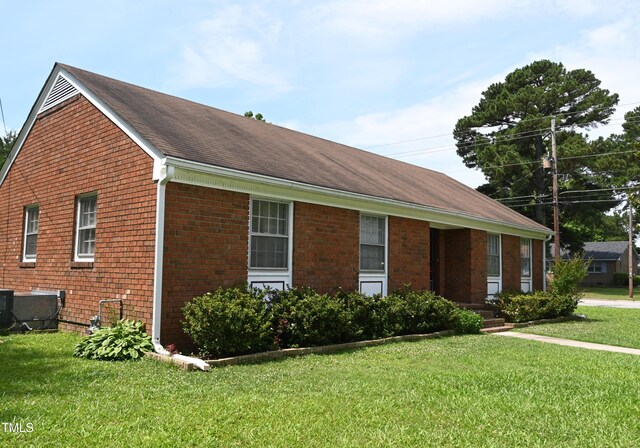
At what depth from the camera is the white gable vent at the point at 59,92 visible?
464 inches

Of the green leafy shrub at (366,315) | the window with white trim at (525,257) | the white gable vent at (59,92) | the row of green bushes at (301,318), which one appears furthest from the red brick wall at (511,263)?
the white gable vent at (59,92)

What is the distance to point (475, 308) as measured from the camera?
15898 mm

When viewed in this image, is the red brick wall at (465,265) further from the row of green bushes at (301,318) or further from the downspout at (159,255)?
the downspout at (159,255)

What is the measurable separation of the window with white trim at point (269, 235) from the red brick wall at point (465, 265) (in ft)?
24.6

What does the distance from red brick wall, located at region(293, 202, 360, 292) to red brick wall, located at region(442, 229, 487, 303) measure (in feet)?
17.5

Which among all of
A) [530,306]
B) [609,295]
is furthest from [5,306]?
[609,295]

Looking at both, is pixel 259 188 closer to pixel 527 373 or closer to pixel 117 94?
pixel 117 94

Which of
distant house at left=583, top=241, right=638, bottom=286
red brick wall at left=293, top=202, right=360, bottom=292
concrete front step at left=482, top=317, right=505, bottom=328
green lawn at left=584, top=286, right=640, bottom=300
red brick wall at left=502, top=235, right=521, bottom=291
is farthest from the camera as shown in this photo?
distant house at left=583, top=241, right=638, bottom=286

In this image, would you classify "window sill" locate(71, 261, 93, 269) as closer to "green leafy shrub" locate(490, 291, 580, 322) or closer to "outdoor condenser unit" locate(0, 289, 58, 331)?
"outdoor condenser unit" locate(0, 289, 58, 331)

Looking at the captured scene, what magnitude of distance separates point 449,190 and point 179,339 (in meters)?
13.1

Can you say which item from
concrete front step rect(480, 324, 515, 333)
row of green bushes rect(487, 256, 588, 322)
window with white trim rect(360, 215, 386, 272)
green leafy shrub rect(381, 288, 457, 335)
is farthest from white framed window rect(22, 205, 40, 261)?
row of green bushes rect(487, 256, 588, 322)

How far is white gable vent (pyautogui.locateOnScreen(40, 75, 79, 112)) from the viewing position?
38.7ft

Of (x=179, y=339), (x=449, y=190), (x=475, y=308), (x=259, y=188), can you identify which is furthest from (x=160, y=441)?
(x=449, y=190)

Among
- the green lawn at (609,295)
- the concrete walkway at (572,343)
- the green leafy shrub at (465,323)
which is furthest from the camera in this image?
the green lawn at (609,295)
